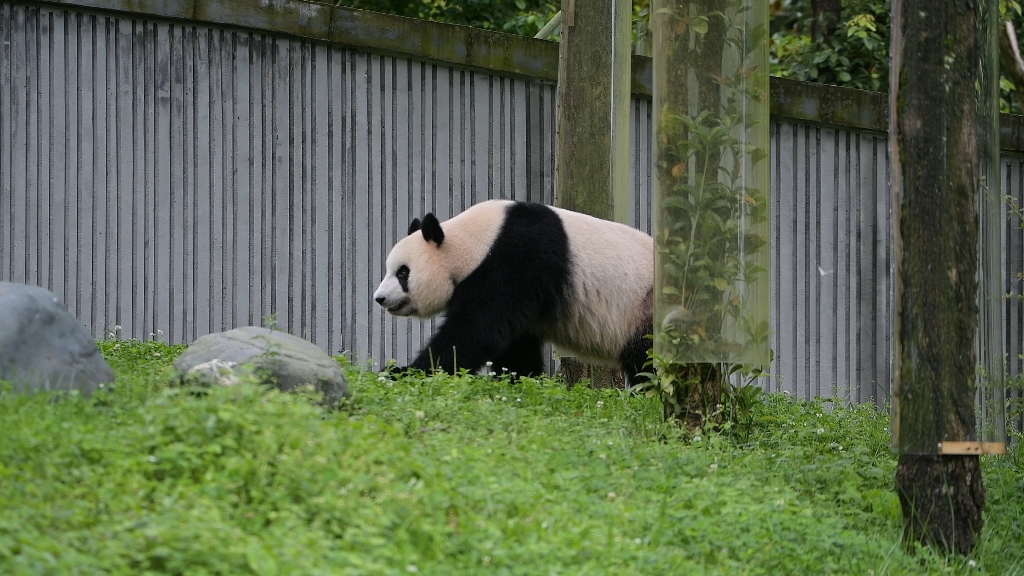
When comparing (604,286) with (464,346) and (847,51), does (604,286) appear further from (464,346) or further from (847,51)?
(847,51)

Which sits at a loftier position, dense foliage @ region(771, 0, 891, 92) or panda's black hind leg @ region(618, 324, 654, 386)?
dense foliage @ region(771, 0, 891, 92)

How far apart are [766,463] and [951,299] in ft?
3.65

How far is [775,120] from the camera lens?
359 inches

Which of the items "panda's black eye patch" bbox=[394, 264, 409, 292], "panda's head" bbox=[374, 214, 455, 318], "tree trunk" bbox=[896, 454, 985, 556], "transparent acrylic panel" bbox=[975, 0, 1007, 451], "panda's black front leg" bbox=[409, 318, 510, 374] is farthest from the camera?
"panda's black eye patch" bbox=[394, 264, 409, 292]

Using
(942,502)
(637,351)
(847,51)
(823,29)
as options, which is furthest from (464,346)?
(823,29)

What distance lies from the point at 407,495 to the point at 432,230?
3390mm

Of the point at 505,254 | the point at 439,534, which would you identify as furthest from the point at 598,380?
the point at 439,534

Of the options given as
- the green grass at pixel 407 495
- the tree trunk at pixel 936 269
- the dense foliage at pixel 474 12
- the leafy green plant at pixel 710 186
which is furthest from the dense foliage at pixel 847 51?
the green grass at pixel 407 495

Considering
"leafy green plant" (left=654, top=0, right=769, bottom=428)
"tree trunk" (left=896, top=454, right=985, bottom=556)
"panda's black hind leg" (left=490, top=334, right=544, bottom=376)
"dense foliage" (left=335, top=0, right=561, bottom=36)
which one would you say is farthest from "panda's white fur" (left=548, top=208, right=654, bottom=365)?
"dense foliage" (left=335, top=0, right=561, bottom=36)

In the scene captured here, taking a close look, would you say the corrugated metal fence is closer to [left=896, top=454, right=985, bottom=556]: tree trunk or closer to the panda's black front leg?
the panda's black front leg

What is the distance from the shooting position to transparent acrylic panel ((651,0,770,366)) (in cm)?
561

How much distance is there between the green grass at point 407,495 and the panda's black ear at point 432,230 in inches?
66.1

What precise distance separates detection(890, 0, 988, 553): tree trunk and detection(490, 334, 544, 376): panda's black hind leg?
2941mm

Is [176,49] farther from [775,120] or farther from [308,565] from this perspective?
[308,565]
